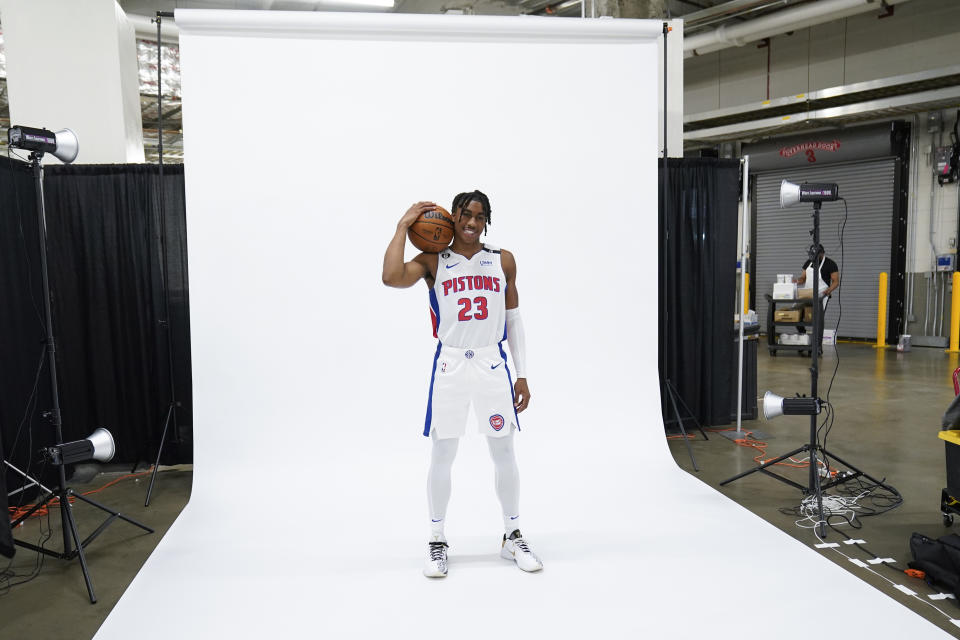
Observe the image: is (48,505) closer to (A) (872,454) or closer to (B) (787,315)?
(A) (872,454)

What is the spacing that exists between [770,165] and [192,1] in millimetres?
8386

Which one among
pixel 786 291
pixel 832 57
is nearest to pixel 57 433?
pixel 786 291

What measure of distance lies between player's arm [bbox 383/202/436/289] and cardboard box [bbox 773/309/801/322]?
7.11 metres

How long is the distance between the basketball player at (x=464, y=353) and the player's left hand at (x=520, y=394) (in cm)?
6

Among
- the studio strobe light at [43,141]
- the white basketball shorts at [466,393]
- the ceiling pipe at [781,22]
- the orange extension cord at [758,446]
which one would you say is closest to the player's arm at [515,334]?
the white basketball shorts at [466,393]

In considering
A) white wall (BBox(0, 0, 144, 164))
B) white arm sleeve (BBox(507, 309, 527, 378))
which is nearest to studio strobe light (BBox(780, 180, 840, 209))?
white arm sleeve (BBox(507, 309, 527, 378))

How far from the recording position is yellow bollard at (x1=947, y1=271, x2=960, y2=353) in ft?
26.9

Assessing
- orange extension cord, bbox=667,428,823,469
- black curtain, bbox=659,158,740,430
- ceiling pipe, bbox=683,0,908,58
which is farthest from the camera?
ceiling pipe, bbox=683,0,908,58

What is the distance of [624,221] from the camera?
4.11 meters

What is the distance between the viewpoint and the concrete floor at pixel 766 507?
7.83ft

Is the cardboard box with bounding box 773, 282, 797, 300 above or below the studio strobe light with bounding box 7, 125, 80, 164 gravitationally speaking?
below

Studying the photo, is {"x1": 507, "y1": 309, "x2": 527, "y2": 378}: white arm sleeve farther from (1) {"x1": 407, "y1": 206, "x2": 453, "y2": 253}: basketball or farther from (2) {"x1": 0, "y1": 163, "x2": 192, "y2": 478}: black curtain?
(2) {"x1": 0, "y1": 163, "x2": 192, "y2": 478}: black curtain

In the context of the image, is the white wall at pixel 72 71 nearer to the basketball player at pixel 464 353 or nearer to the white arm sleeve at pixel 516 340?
the basketball player at pixel 464 353

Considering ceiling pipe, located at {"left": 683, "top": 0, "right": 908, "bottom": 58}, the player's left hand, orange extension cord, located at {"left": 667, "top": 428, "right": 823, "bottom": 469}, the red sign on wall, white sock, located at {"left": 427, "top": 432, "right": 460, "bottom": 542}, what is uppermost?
ceiling pipe, located at {"left": 683, "top": 0, "right": 908, "bottom": 58}
